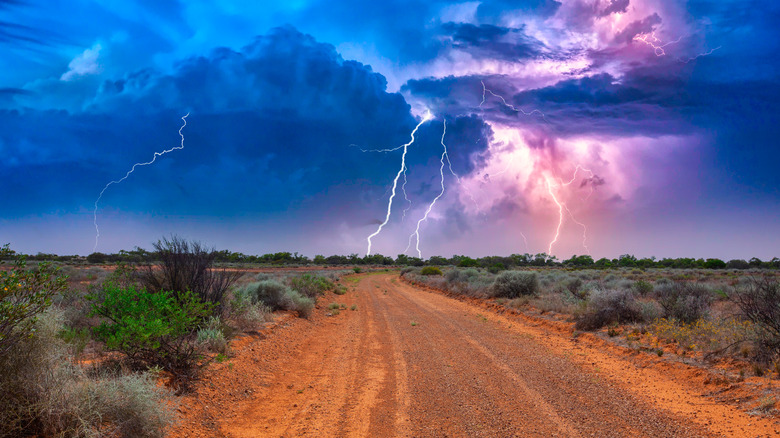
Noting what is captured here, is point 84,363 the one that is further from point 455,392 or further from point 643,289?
point 643,289

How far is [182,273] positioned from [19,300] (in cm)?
633

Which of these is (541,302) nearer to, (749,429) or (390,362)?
(390,362)

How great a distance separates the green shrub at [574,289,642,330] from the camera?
12.6 meters

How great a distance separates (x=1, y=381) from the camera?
12.6ft

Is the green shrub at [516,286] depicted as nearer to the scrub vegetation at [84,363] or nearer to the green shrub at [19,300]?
the scrub vegetation at [84,363]

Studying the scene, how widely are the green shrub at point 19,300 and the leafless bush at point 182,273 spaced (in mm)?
5552

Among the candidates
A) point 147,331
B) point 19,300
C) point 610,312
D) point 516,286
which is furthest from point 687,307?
point 19,300

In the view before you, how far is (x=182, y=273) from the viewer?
1013cm

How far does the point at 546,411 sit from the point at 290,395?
4.22 metres

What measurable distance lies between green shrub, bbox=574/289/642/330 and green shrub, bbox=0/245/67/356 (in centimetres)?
1310

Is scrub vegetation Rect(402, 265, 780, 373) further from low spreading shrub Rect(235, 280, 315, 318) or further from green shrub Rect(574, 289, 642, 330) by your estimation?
low spreading shrub Rect(235, 280, 315, 318)

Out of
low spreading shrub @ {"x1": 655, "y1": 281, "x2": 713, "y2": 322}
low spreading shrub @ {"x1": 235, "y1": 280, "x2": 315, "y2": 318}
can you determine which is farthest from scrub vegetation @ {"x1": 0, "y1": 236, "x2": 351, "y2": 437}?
low spreading shrub @ {"x1": 655, "y1": 281, "x2": 713, "y2": 322}

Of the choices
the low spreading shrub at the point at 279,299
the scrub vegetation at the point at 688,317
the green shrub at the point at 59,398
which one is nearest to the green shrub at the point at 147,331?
the green shrub at the point at 59,398

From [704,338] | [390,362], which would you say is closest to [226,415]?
[390,362]
